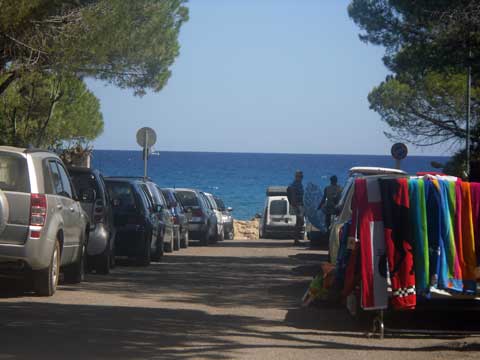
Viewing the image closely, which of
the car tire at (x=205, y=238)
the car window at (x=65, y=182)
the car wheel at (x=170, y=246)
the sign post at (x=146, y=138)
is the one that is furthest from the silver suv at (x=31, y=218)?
the car tire at (x=205, y=238)

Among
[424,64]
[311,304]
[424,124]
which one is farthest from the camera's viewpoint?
[424,124]

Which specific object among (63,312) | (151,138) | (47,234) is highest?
(151,138)

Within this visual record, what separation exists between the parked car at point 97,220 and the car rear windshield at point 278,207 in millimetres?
19673

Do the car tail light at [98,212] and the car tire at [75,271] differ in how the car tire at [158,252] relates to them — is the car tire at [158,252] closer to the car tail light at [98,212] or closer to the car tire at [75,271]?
the car tail light at [98,212]

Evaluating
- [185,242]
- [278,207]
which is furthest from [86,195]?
[278,207]

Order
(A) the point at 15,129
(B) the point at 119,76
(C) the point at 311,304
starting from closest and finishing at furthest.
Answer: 1. (C) the point at 311,304
2. (B) the point at 119,76
3. (A) the point at 15,129

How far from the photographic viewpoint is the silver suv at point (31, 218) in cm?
1223

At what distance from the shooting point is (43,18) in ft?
61.7

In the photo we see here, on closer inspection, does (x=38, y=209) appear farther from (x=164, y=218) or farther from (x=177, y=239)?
(x=177, y=239)

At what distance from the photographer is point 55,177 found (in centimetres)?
1384

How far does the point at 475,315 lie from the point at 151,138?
16.8m

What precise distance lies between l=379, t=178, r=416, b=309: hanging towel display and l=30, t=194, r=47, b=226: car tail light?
15.0 feet

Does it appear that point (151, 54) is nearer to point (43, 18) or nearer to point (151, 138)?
point (151, 138)

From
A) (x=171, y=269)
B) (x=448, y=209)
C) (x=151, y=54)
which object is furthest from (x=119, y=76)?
(x=448, y=209)
